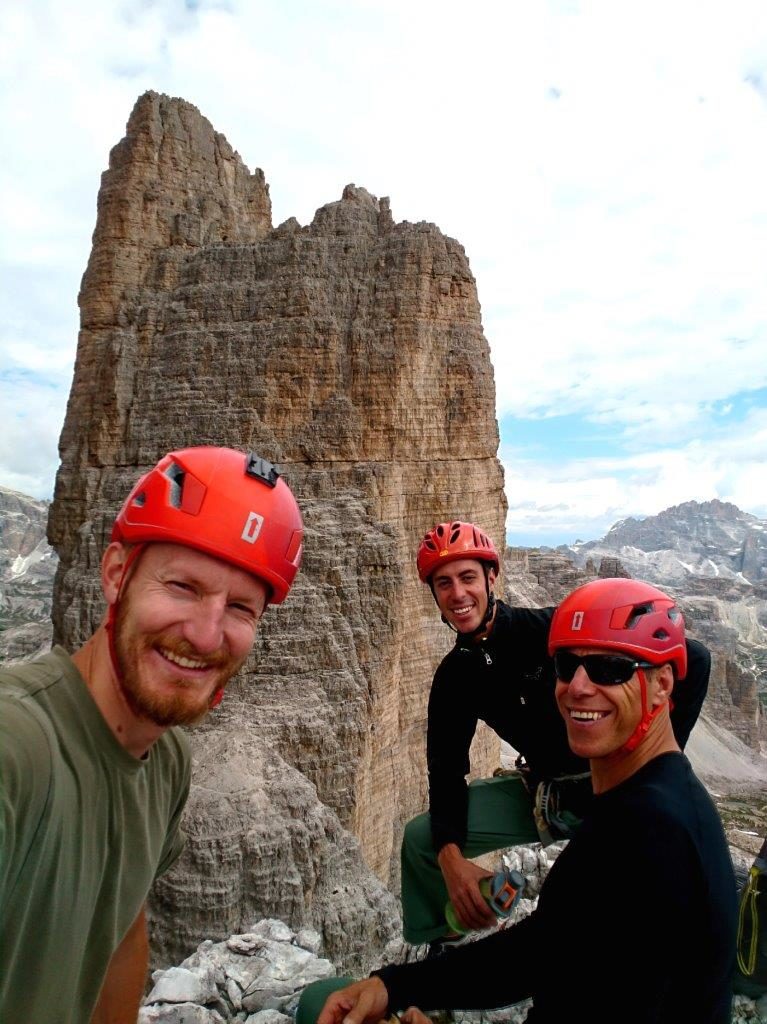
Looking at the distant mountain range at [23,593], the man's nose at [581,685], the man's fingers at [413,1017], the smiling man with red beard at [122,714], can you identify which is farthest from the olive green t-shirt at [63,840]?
the distant mountain range at [23,593]

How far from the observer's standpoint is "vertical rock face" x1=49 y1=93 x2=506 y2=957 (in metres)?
17.3

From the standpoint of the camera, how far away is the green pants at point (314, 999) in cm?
442

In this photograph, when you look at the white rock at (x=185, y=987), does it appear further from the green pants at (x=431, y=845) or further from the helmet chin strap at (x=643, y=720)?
the helmet chin strap at (x=643, y=720)

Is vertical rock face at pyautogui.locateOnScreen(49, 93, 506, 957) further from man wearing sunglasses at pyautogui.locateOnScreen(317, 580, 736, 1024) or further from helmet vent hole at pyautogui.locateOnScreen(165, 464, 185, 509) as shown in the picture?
helmet vent hole at pyautogui.locateOnScreen(165, 464, 185, 509)

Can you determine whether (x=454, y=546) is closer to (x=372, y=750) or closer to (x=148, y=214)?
(x=372, y=750)

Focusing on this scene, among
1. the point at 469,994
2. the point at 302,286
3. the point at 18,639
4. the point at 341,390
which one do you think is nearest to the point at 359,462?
the point at 341,390

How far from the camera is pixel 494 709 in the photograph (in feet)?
16.5

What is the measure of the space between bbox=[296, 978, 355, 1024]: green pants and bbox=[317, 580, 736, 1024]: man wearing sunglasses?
3.93 ft

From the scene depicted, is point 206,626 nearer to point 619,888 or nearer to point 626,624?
point 619,888

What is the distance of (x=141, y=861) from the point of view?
263cm

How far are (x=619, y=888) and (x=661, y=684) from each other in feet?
3.47

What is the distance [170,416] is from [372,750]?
11.0 m

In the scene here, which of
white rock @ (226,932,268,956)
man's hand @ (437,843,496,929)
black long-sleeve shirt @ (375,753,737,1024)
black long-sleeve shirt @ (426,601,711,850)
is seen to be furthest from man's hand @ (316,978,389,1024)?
white rock @ (226,932,268,956)

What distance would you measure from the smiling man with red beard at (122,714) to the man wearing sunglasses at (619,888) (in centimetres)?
158
